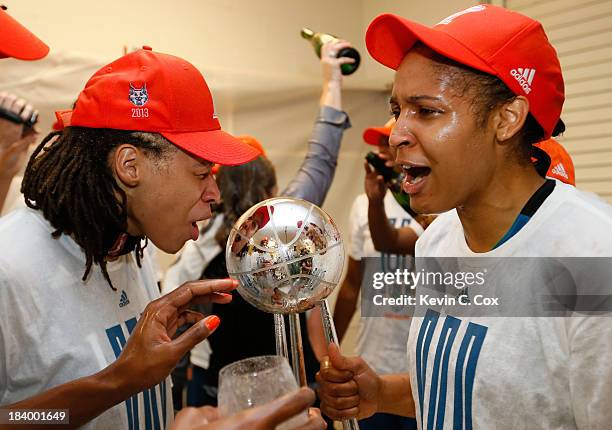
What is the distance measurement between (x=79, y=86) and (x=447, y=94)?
225 cm

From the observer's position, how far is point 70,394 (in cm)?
107

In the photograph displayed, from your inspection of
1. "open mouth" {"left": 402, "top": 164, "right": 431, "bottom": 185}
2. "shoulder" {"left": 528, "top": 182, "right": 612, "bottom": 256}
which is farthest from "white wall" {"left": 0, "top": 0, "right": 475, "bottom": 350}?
"shoulder" {"left": 528, "top": 182, "right": 612, "bottom": 256}

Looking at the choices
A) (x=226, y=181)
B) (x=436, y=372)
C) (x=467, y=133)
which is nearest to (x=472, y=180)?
(x=467, y=133)

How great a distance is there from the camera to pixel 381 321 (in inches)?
104

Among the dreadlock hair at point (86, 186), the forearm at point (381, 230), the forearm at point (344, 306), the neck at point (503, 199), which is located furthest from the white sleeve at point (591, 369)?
the forearm at point (344, 306)

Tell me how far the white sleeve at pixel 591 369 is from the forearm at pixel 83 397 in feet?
2.42

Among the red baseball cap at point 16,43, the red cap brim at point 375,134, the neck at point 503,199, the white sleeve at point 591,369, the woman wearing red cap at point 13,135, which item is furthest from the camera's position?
the red cap brim at point 375,134

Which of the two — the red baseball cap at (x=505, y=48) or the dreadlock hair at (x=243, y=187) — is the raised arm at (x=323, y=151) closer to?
the dreadlock hair at (x=243, y=187)

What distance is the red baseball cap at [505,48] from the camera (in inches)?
42.3

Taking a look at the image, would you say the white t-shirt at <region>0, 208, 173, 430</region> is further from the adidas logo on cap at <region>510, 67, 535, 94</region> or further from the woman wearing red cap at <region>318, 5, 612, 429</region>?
the adidas logo on cap at <region>510, 67, 535, 94</region>

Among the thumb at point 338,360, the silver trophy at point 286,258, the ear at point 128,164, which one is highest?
the ear at point 128,164

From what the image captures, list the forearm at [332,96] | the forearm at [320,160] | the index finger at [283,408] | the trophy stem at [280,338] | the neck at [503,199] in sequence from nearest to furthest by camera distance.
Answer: the index finger at [283,408], the trophy stem at [280,338], the neck at [503,199], the forearm at [320,160], the forearm at [332,96]

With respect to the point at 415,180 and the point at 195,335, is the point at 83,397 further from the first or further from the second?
the point at 415,180

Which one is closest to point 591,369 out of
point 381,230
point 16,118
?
point 381,230
